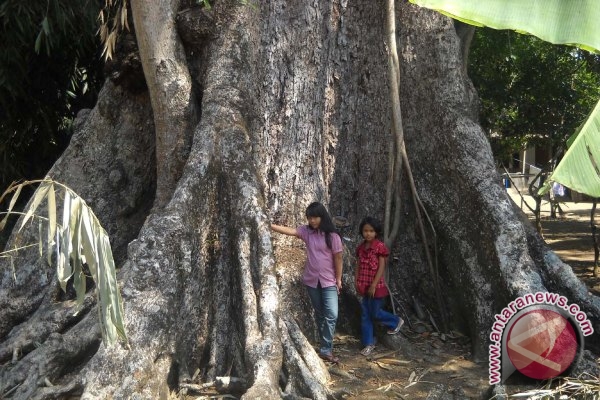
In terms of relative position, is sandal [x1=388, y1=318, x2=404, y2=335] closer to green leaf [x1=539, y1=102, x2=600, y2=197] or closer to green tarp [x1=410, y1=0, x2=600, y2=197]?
green leaf [x1=539, y1=102, x2=600, y2=197]

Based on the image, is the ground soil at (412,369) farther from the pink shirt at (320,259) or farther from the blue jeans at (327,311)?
the pink shirt at (320,259)

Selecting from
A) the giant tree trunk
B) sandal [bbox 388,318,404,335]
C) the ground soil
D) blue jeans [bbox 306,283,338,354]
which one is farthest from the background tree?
blue jeans [bbox 306,283,338,354]

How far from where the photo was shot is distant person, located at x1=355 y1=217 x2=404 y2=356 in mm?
6203

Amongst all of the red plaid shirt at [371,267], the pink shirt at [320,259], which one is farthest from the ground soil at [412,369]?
the pink shirt at [320,259]

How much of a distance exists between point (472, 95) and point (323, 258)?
2.31 metres

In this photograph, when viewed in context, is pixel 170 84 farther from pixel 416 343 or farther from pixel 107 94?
pixel 416 343

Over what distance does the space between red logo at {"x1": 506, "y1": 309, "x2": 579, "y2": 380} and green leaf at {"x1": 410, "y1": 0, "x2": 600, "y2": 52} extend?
2759 mm

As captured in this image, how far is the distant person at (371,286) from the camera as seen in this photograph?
6203 millimetres

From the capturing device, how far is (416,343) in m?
6.48

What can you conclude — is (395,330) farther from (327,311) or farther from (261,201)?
(261,201)

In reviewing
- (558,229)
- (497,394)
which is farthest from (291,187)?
(558,229)

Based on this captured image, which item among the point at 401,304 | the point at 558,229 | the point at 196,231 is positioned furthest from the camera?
the point at 558,229

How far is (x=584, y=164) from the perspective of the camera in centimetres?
350

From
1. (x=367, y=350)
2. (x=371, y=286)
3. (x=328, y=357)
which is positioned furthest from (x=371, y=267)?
(x=328, y=357)
